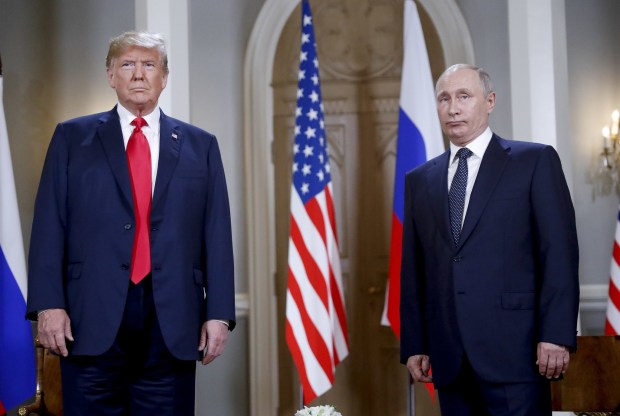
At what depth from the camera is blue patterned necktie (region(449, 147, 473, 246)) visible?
7.99 feet

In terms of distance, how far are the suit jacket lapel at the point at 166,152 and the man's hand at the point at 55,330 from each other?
417 mm

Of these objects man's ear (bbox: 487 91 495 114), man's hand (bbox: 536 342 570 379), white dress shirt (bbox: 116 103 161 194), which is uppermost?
man's ear (bbox: 487 91 495 114)

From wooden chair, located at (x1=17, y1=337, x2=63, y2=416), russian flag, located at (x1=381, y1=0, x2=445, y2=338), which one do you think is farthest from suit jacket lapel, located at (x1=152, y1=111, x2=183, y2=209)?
russian flag, located at (x1=381, y1=0, x2=445, y2=338)

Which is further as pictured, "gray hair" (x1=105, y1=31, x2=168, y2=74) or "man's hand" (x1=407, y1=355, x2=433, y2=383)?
"man's hand" (x1=407, y1=355, x2=433, y2=383)

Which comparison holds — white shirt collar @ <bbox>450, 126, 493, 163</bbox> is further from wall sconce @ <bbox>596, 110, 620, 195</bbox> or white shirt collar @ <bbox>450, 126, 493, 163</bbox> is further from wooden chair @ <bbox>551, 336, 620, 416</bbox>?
wall sconce @ <bbox>596, 110, 620, 195</bbox>

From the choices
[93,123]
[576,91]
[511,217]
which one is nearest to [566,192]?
[511,217]

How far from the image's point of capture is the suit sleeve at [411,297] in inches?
100

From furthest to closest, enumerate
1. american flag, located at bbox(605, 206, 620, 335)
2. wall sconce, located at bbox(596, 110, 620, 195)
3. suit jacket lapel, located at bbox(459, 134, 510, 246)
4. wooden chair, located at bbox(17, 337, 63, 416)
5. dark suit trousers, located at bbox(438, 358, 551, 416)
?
wall sconce, located at bbox(596, 110, 620, 195)
american flag, located at bbox(605, 206, 620, 335)
wooden chair, located at bbox(17, 337, 63, 416)
suit jacket lapel, located at bbox(459, 134, 510, 246)
dark suit trousers, located at bbox(438, 358, 551, 416)

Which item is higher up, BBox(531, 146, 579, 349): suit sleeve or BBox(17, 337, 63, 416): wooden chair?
BBox(531, 146, 579, 349): suit sleeve

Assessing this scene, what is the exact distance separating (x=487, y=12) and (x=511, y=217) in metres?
2.87

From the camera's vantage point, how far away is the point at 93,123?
95.1 inches

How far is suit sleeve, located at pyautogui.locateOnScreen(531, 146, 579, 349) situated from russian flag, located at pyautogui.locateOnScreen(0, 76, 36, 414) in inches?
83.9

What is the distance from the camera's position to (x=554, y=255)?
2301mm

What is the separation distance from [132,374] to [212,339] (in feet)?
0.83
